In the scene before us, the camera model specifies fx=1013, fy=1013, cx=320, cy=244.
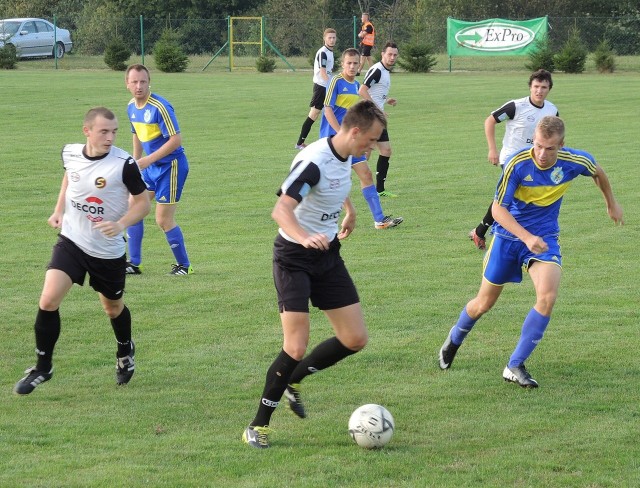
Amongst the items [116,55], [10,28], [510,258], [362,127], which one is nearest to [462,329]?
[510,258]

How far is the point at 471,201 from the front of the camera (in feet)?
49.8

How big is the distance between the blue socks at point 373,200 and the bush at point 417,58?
28683 mm

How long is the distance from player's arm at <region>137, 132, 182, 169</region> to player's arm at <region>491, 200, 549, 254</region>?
406 cm

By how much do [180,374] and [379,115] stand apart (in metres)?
2.70

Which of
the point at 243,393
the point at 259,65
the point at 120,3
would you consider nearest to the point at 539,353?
the point at 243,393

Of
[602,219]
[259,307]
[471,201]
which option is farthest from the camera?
[471,201]

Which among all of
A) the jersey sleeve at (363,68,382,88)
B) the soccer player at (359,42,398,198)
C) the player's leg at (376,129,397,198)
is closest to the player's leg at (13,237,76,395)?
the player's leg at (376,129,397,198)

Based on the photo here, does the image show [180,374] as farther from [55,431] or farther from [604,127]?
[604,127]

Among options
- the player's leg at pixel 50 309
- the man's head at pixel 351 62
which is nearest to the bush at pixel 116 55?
the man's head at pixel 351 62

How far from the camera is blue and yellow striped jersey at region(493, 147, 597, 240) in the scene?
7215mm

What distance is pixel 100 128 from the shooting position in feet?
22.5

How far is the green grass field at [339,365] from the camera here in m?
5.73

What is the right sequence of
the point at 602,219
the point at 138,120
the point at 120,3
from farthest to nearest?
the point at 120,3 < the point at 602,219 < the point at 138,120

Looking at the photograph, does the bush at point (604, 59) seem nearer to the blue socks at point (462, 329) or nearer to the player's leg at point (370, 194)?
the player's leg at point (370, 194)
